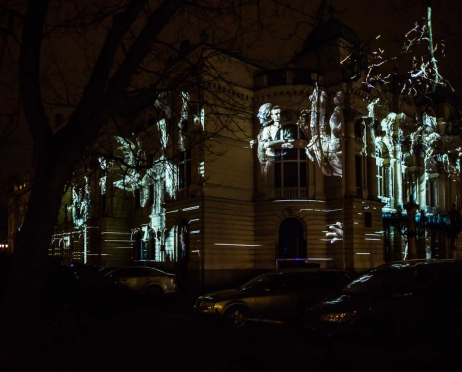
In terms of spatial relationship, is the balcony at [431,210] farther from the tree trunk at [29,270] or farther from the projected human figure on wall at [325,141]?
the tree trunk at [29,270]

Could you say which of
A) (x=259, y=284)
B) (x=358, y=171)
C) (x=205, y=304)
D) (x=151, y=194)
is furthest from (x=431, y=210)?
(x=205, y=304)

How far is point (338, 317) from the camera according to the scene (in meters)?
10.9

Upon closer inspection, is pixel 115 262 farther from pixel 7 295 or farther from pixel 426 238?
pixel 7 295

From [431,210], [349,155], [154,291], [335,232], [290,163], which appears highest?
[349,155]

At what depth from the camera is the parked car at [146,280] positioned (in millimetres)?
23000

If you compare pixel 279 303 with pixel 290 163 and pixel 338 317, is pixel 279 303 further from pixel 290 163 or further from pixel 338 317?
pixel 290 163

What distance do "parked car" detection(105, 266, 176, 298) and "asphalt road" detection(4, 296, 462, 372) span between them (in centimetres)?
1145

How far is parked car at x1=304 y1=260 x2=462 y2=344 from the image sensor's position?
10562 mm

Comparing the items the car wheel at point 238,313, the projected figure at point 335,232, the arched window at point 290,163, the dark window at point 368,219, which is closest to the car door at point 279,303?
the car wheel at point 238,313

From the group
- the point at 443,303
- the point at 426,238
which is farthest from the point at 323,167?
the point at 443,303

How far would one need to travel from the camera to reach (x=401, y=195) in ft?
139

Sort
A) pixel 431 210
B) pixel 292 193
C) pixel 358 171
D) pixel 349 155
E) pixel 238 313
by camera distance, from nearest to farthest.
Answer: pixel 238 313 < pixel 292 193 < pixel 349 155 < pixel 358 171 < pixel 431 210

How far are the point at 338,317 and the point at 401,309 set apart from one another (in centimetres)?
128

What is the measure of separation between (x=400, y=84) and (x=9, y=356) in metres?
40.2
